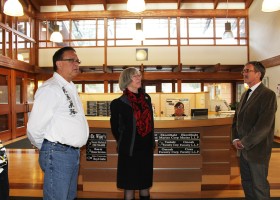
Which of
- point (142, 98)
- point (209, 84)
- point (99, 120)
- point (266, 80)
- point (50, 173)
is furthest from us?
point (209, 84)

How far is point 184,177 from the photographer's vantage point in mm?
3938

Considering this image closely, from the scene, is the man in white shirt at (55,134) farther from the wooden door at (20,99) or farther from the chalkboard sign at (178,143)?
the wooden door at (20,99)

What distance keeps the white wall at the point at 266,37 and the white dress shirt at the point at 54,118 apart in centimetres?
863

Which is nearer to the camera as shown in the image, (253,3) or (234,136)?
(234,136)

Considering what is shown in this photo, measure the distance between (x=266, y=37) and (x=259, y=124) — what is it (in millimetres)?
8527

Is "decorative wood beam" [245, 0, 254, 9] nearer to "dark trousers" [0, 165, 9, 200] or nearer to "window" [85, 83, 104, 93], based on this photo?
"window" [85, 83, 104, 93]

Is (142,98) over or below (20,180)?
over

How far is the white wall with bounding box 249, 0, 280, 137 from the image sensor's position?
→ 9.16 metres

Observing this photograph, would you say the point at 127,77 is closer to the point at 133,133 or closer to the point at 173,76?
the point at 133,133

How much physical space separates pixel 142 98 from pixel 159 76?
8701 millimetres

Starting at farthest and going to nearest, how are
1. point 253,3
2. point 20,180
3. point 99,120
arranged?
point 253,3
point 20,180
point 99,120

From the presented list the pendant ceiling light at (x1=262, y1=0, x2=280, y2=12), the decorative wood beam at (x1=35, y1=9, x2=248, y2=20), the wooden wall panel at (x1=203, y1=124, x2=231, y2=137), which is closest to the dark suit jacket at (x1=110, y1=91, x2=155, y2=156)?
A: the wooden wall panel at (x1=203, y1=124, x2=231, y2=137)

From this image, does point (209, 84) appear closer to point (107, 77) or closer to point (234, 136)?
point (107, 77)

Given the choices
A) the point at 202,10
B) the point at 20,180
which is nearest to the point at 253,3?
the point at 202,10
